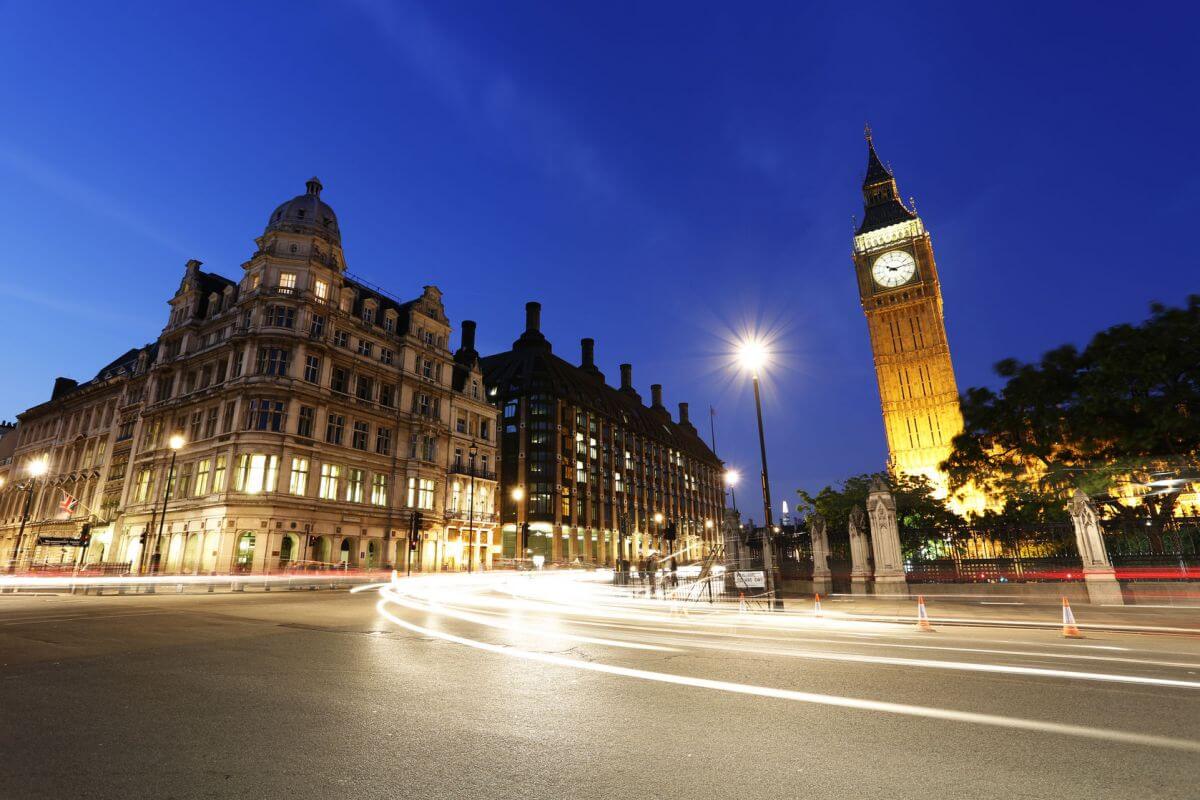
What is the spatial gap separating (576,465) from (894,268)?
166 ft

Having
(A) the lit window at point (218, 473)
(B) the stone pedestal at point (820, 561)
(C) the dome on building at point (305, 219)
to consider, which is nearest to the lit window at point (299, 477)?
(A) the lit window at point (218, 473)

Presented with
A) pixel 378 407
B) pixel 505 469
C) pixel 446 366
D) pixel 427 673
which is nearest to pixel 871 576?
pixel 427 673

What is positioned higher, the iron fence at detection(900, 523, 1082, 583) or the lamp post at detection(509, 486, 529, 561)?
the lamp post at detection(509, 486, 529, 561)

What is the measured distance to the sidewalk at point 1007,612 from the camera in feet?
42.4

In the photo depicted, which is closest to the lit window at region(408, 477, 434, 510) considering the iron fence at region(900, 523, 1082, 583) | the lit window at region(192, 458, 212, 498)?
the lit window at region(192, 458, 212, 498)

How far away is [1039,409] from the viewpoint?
2531cm

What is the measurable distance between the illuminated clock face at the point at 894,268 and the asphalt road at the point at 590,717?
7489cm

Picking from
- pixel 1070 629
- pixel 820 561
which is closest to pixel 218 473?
pixel 820 561

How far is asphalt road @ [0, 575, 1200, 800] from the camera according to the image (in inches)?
150

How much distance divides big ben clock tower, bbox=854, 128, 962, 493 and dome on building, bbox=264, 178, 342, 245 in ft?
214

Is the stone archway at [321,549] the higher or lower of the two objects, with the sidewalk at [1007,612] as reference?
higher

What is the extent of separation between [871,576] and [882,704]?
60.8ft

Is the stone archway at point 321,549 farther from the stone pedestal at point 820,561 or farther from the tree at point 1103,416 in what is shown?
the tree at point 1103,416

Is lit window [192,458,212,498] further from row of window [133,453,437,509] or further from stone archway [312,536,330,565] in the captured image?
stone archway [312,536,330,565]
